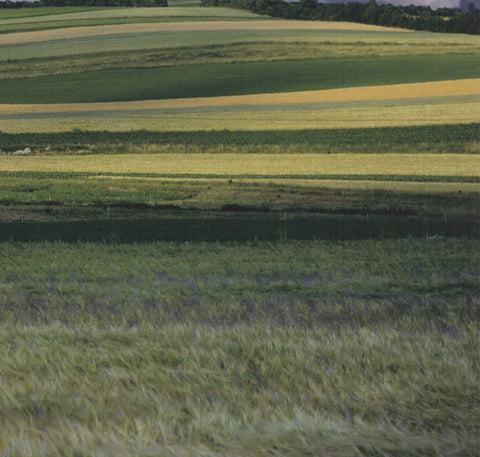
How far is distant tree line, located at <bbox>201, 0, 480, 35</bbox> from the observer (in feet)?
388

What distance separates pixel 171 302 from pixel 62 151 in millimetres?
51006

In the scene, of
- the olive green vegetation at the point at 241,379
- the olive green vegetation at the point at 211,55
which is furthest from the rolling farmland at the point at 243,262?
the olive green vegetation at the point at 211,55

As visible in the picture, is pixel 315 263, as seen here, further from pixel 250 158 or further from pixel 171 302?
pixel 250 158

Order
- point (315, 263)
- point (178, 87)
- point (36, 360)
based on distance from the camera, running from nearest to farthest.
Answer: point (36, 360), point (315, 263), point (178, 87)

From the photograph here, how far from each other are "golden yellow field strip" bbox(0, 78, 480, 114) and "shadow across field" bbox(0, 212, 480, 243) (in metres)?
44.5

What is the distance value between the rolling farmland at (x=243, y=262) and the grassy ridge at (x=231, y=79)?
0.48m

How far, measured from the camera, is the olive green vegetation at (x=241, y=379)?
13.7 feet

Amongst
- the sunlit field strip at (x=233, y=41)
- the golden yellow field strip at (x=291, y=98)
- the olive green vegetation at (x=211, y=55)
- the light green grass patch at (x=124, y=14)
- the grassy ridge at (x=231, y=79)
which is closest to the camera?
A: the golden yellow field strip at (x=291, y=98)

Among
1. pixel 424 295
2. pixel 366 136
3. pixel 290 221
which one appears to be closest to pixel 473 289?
pixel 424 295

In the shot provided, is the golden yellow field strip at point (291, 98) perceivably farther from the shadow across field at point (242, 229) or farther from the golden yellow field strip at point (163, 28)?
the shadow across field at point (242, 229)

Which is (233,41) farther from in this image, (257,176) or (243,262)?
(243,262)

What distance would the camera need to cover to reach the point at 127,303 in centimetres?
1053

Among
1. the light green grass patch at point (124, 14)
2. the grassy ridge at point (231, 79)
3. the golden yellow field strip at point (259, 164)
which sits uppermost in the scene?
the light green grass patch at point (124, 14)

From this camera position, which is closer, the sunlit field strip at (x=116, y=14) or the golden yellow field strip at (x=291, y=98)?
the golden yellow field strip at (x=291, y=98)
